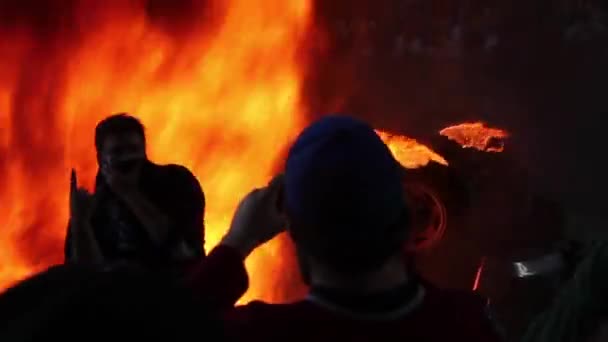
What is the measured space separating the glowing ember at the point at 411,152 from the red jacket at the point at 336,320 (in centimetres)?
344

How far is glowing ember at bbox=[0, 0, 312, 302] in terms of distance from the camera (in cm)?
572

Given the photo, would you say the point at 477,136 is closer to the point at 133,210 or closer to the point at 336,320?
the point at 133,210

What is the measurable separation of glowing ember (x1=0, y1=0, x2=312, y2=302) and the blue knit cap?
417cm

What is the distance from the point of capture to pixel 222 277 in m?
1.76

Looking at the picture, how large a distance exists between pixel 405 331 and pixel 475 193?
169 inches

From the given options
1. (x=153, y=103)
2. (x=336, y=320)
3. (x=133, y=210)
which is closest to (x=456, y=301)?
(x=336, y=320)

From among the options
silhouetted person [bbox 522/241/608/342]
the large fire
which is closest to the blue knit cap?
silhouetted person [bbox 522/241/608/342]

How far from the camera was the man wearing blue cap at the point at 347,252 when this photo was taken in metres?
1.57

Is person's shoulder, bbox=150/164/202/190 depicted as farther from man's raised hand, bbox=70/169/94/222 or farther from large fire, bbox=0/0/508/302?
large fire, bbox=0/0/508/302

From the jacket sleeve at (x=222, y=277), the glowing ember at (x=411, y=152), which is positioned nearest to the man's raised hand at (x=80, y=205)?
the jacket sleeve at (x=222, y=277)

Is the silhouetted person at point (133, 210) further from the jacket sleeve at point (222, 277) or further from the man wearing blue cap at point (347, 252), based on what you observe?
the man wearing blue cap at point (347, 252)

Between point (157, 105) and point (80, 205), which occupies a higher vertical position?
point (157, 105)

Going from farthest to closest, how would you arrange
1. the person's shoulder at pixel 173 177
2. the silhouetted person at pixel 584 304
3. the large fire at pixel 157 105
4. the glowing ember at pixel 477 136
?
the glowing ember at pixel 477 136 → the large fire at pixel 157 105 → the person's shoulder at pixel 173 177 → the silhouetted person at pixel 584 304

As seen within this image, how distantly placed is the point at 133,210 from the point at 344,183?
1910 millimetres
